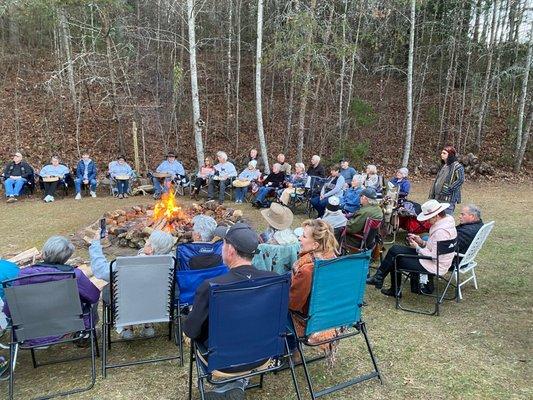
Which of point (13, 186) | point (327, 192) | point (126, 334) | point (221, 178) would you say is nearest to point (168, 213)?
point (221, 178)

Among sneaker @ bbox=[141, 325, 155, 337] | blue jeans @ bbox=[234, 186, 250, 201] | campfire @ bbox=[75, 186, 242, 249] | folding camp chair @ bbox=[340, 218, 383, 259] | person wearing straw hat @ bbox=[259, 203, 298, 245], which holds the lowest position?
blue jeans @ bbox=[234, 186, 250, 201]

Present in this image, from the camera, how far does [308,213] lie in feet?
27.8

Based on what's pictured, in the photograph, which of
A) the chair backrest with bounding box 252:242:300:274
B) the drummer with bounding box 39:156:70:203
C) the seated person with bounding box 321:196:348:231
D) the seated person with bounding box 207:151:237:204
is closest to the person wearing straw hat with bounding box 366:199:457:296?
the seated person with bounding box 321:196:348:231

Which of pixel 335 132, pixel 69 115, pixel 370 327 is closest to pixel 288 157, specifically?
pixel 335 132

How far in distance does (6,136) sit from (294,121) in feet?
30.8

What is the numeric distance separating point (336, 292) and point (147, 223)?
4.57m

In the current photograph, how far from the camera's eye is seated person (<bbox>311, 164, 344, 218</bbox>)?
307 inches

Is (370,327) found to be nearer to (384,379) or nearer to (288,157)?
(384,379)

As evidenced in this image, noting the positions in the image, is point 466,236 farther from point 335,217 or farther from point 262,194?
point 262,194

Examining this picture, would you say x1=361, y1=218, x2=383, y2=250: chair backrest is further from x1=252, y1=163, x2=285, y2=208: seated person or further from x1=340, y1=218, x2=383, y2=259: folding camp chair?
x1=252, y1=163, x2=285, y2=208: seated person

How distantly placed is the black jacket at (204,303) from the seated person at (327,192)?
5.48 m

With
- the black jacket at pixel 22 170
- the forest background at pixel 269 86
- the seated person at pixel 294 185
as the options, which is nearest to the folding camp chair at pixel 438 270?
the seated person at pixel 294 185

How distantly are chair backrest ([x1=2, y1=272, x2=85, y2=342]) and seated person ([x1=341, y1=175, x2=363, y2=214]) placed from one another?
4.71 meters

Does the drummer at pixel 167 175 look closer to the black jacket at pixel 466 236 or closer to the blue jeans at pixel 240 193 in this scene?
the blue jeans at pixel 240 193
